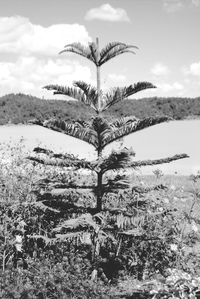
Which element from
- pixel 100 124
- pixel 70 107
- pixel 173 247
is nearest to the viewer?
pixel 100 124

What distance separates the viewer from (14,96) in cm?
5131

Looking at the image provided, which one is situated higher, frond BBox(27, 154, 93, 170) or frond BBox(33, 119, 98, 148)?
frond BBox(33, 119, 98, 148)

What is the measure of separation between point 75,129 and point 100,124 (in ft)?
1.33

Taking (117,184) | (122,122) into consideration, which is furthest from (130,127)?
(117,184)

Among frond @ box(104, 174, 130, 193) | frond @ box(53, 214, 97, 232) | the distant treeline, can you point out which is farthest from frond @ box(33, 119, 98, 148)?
the distant treeline

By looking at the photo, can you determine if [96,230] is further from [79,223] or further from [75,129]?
[75,129]

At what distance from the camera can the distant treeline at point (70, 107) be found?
140 ft

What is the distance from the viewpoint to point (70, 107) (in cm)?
4094

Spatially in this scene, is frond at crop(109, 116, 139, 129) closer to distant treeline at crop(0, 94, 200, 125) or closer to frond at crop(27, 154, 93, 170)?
frond at crop(27, 154, 93, 170)

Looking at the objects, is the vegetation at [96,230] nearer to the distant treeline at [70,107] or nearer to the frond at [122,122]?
the frond at [122,122]

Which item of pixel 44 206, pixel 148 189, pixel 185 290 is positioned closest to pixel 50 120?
pixel 44 206

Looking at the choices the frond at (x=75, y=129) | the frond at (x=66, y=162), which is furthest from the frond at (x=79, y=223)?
the frond at (x=75, y=129)

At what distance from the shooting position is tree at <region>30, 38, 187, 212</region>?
6.91 metres

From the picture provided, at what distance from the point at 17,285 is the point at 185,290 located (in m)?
2.18
